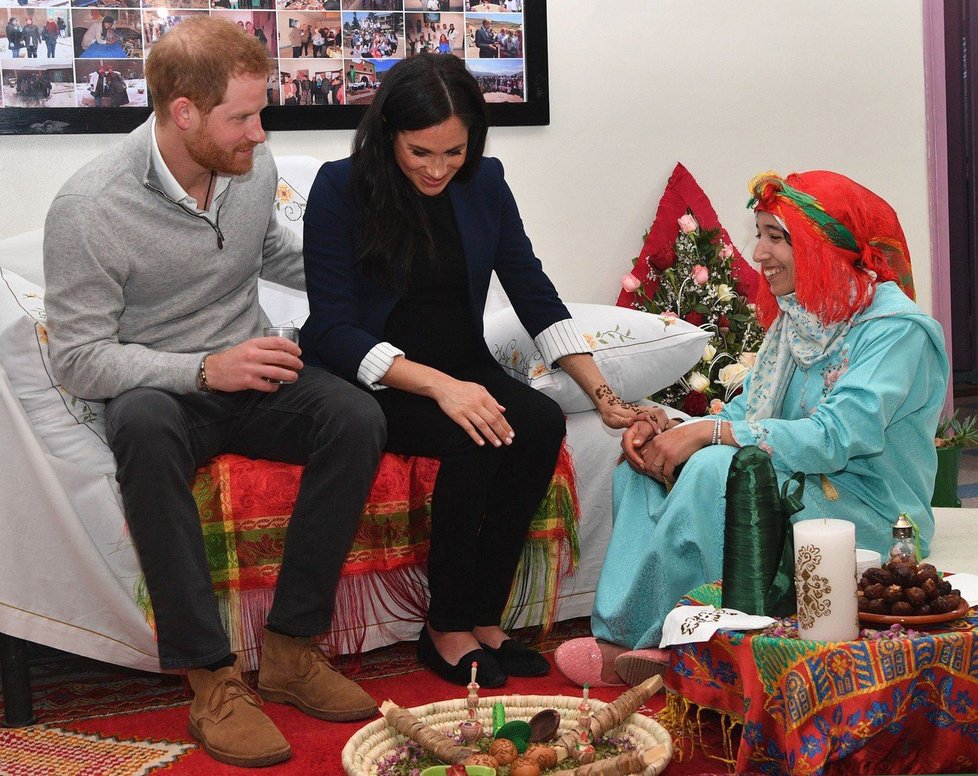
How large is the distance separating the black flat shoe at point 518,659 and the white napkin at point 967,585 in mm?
771

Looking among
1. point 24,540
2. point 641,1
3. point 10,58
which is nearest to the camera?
point 24,540

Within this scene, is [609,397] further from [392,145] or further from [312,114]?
[312,114]

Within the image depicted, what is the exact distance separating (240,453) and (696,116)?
198 cm

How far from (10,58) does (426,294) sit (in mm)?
1269

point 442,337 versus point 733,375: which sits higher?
point 442,337

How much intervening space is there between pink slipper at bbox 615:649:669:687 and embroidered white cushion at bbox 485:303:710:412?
2.20 feet

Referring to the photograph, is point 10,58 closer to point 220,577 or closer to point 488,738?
point 220,577

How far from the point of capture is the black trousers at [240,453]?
1966 millimetres

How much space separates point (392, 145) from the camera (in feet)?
7.61

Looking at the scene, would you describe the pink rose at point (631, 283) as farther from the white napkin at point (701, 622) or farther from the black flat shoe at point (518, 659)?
the white napkin at point (701, 622)

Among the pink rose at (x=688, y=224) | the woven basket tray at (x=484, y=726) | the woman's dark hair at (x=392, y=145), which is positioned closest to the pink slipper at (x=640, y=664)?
the woven basket tray at (x=484, y=726)

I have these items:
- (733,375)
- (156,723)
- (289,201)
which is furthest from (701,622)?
(289,201)

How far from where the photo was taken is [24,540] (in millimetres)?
2068

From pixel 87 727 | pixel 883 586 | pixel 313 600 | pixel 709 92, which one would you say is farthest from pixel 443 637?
pixel 709 92
